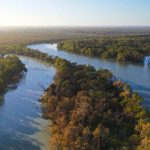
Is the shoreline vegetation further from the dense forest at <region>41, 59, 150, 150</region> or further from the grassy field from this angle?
the grassy field

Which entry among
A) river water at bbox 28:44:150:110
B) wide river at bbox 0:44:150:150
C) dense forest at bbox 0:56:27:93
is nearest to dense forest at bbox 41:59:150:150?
wide river at bbox 0:44:150:150

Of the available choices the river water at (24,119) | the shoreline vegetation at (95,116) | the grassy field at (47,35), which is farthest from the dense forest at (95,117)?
the grassy field at (47,35)

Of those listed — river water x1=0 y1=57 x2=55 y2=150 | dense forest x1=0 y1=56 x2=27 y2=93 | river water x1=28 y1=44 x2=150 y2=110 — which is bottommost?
river water x1=0 y1=57 x2=55 y2=150

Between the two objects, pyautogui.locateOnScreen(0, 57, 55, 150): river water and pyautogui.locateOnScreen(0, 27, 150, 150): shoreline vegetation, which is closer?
pyautogui.locateOnScreen(0, 27, 150, 150): shoreline vegetation

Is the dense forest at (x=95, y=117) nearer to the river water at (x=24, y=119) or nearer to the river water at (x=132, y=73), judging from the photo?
the river water at (x=24, y=119)

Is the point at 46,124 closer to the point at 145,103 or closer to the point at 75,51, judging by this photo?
the point at 145,103

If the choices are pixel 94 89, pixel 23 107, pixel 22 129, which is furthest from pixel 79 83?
pixel 22 129
